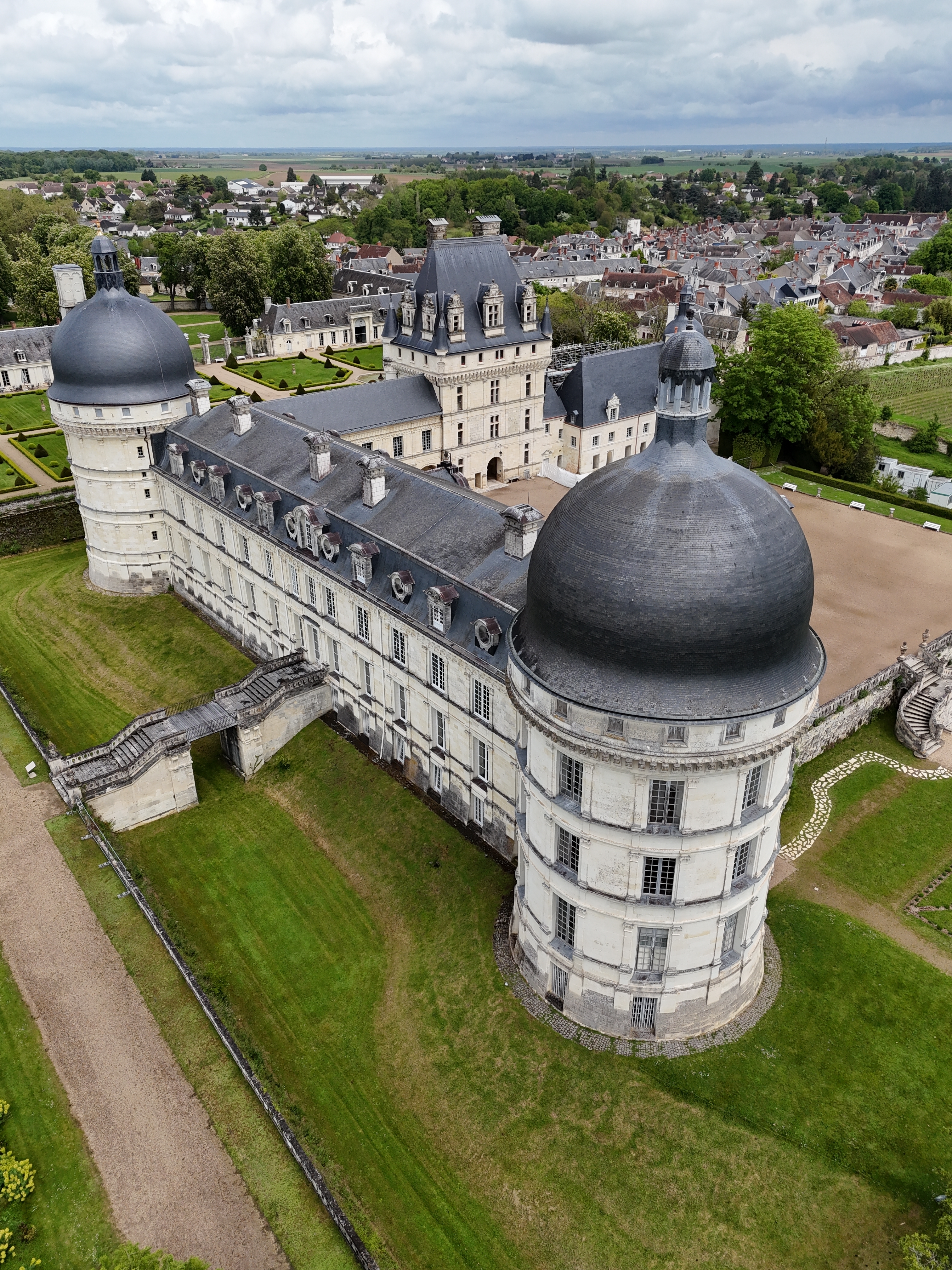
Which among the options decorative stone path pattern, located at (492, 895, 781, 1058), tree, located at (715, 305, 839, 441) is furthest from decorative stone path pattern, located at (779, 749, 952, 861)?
tree, located at (715, 305, 839, 441)

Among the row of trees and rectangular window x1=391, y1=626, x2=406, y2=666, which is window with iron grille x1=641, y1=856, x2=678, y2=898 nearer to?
rectangular window x1=391, y1=626, x2=406, y2=666

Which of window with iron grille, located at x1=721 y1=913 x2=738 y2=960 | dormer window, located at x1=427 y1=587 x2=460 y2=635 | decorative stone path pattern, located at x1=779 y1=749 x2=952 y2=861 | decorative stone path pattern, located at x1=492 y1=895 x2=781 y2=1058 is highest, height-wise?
dormer window, located at x1=427 y1=587 x2=460 y2=635

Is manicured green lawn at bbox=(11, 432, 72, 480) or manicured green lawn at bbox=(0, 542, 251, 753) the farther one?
manicured green lawn at bbox=(11, 432, 72, 480)

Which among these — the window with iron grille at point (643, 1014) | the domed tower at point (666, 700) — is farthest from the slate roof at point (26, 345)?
the window with iron grille at point (643, 1014)

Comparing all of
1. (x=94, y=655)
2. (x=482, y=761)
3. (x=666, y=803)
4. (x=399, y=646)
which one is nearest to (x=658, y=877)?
(x=666, y=803)

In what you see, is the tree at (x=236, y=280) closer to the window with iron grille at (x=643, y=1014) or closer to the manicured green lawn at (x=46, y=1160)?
the manicured green lawn at (x=46, y=1160)
